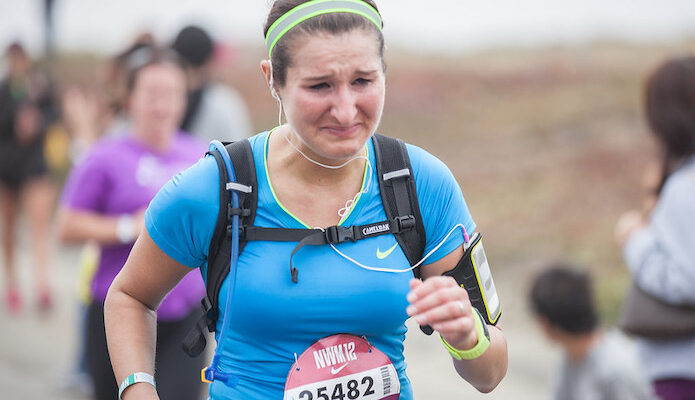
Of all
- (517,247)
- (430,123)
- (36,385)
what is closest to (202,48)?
(36,385)

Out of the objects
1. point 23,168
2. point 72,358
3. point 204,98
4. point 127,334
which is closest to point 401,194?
point 127,334

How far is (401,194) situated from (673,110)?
1631 mm

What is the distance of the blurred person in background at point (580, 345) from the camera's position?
3.82m

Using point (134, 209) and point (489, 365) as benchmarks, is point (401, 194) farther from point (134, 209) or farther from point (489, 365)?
point (134, 209)

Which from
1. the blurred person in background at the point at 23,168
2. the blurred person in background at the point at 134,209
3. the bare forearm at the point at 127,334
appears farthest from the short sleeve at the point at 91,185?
the blurred person in background at the point at 23,168

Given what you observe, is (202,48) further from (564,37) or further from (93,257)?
(564,37)

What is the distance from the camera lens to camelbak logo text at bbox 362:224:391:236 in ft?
7.16

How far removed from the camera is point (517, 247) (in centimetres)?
962

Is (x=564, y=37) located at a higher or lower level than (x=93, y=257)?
lower

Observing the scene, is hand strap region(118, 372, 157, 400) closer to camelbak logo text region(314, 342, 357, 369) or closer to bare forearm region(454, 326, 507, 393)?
camelbak logo text region(314, 342, 357, 369)

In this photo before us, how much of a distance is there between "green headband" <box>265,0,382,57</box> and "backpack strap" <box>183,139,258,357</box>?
315mm

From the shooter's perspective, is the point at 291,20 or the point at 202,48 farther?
the point at 202,48

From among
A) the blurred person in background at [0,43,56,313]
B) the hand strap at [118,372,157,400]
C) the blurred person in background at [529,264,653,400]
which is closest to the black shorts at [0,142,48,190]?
the blurred person in background at [0,43,56,313]

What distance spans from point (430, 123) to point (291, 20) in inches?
572
